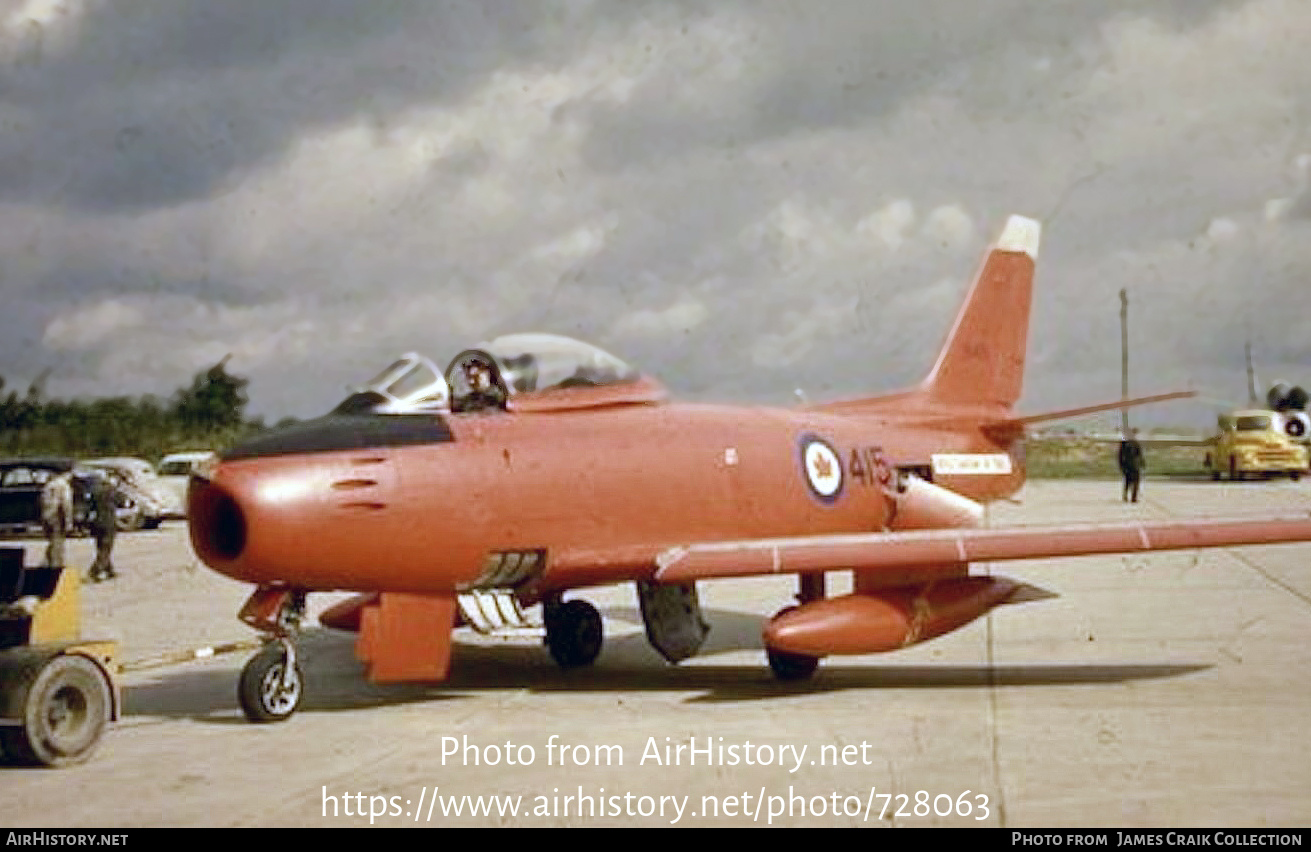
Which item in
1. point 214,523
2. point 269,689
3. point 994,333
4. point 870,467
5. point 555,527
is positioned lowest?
point 269,689

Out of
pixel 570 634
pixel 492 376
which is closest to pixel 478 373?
pixel 492 376

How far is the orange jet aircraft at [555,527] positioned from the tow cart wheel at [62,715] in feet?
3.57

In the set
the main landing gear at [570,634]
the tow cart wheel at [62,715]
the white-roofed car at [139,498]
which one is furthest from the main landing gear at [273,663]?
the white-roofed car at [139,498]

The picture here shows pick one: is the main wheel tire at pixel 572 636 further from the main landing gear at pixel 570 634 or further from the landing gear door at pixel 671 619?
the landing gear door at pixel 671 619

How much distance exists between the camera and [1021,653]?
1338 centimetres

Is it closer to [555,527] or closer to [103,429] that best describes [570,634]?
[555,527]

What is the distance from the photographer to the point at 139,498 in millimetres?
35531

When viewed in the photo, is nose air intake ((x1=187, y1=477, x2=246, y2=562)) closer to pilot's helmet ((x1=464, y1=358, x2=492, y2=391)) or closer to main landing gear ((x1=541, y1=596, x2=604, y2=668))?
pilot's helmet ((x1=464, y1=358, x2=492, y2=391))

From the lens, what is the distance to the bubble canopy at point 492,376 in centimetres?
1091

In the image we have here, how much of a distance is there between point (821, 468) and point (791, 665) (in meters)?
2.39

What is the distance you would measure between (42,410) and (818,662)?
170 ft

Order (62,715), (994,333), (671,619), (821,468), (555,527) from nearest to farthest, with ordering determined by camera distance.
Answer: (62,715) → (555,527) → (671,619) → (821,468) → (994,333)

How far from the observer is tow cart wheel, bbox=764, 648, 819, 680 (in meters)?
11.9

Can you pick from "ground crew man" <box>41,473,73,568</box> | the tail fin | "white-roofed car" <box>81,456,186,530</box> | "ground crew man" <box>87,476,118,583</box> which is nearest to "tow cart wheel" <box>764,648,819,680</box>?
the tail fin
